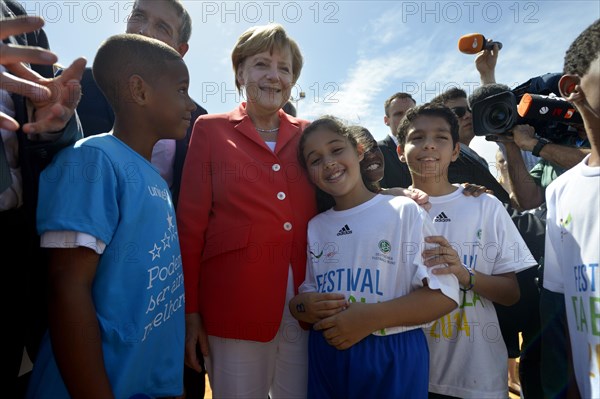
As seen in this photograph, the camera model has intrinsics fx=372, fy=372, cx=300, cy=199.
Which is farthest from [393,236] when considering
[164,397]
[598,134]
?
[164,397]

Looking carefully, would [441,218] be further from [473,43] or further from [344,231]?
[473,43]

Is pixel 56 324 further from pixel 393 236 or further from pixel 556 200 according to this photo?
pixel 556 200

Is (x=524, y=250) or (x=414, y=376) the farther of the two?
(x=524, y=250)

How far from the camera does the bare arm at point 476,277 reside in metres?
1.55

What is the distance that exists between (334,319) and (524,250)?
98 cm

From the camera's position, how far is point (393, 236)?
1616mm

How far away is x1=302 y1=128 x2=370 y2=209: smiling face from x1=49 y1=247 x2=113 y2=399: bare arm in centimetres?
108

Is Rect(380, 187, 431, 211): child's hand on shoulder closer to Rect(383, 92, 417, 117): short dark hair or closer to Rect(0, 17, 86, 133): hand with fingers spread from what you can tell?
Rect(0, 17, 86, 133): hand with fingers spread

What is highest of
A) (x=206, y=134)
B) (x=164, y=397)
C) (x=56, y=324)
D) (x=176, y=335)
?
(x=206, y=134)

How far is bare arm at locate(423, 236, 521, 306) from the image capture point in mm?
1551

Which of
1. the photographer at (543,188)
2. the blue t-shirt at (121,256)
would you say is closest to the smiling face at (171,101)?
the blue t-shirt at (121,256)

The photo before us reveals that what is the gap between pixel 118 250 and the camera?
1233 mm

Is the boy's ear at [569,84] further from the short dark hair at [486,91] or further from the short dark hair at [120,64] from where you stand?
the short dark hair at [120,64]

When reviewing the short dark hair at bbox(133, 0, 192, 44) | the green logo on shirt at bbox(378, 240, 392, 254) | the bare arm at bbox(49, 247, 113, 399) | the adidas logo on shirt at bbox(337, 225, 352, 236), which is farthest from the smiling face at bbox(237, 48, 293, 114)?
the bare arm at bbox(49, 247, 113, 399)
